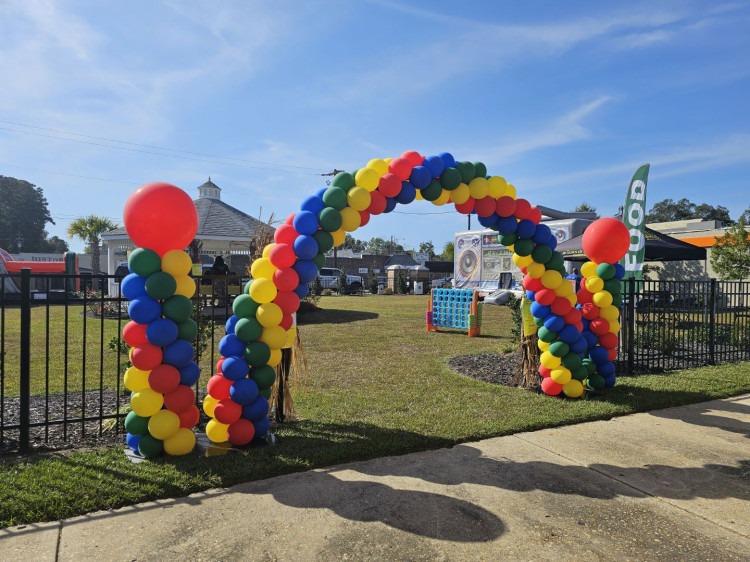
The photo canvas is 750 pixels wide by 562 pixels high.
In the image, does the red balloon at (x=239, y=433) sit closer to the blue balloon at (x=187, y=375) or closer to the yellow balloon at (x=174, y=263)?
the blue balloon at (x=187, y=375)

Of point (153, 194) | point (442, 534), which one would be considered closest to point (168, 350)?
point (153, 194)

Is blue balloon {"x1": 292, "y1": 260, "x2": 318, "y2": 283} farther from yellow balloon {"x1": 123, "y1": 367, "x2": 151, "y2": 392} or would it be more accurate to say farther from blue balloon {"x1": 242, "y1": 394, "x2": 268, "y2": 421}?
yellow balloon {"x1": 123, "y1": 367, "x2": 151, "y2": 392}

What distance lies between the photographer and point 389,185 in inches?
208

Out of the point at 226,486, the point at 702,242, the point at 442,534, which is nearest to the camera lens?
the point at 442,534

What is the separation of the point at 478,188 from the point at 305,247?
2261 mm

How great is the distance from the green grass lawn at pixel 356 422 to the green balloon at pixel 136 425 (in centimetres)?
26

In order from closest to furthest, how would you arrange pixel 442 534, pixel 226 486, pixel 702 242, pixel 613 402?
pixel 442 534 → pixel 226 486 → pixel 613 402 → pixel 702 242

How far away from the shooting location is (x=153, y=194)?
4.30m

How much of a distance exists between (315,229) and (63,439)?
3.17 meters

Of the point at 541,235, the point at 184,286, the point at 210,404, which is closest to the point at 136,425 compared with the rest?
the point at 210,404

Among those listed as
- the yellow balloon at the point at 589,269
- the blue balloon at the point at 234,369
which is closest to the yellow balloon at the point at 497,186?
the yellow balloon at the point at 589,269

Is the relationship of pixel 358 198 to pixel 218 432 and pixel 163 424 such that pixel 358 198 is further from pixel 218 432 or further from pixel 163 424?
pixel 163 424

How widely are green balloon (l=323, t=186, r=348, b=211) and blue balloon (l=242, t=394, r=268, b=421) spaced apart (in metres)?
1.98

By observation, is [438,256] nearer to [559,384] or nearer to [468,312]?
[468,312]
